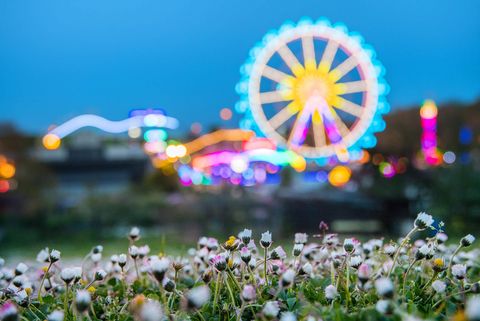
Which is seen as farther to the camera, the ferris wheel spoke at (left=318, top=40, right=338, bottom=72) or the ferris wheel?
the ferris wheel spoke at (left=318, top=40, right=338, bottom=72)

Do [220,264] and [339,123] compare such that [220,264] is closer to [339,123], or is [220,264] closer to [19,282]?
[19,282]

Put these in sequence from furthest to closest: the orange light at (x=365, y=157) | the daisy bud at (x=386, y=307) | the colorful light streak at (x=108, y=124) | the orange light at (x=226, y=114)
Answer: the orange light at (x=226, y=114), the colorful light streak at (x=108, y=124), the orange light at (x=365, y=157), the daisy bud at (x=386, y=307)

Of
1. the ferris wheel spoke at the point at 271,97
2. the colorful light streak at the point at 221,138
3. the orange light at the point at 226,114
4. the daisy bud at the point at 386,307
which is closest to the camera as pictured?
the daisy bud at the point at 386,307

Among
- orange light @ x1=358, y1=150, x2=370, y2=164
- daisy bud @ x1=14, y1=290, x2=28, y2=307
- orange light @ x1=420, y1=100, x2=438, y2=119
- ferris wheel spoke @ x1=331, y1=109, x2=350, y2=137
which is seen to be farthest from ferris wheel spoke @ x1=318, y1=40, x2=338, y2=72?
daisy bud @ x1=14, y1=290, x2=28, y2=307

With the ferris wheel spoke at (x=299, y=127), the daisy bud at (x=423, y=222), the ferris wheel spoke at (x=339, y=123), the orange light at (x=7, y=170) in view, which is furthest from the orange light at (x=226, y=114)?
the daisy bud at (x=423, y=222)

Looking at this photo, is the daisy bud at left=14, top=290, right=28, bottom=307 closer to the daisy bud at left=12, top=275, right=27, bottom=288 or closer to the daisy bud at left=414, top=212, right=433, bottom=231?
the daisy bud at left=12, top=275, right=27, bottom=288

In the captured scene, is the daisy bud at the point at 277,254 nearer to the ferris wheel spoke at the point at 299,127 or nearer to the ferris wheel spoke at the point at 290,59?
the ferris wheel spoke at the point at 299,127

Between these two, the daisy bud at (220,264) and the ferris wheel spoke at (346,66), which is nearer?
the daisy bud at (220,264)
